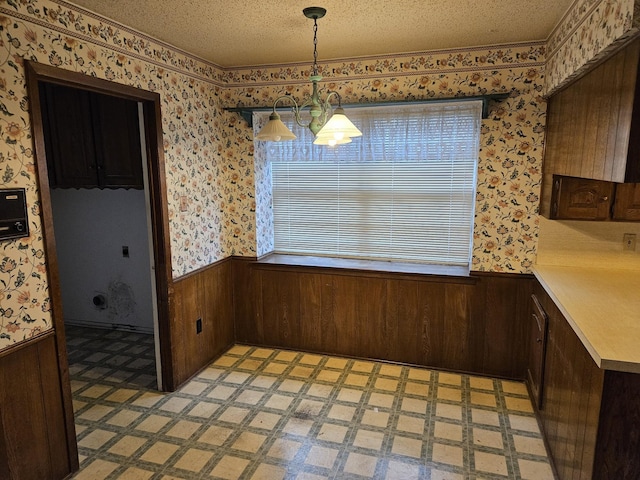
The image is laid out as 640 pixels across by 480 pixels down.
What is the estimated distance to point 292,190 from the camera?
3.98 meters

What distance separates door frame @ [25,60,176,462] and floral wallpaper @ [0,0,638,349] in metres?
0.04

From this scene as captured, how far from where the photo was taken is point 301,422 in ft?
9.14

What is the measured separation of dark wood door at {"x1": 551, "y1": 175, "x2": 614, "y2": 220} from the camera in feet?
8.89

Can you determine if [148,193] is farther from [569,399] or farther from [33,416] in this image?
[569,399]

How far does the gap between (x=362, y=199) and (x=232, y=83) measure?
151 cm

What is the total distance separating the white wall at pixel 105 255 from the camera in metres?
4.17

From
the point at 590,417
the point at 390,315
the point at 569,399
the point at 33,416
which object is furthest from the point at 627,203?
the point at 33,416

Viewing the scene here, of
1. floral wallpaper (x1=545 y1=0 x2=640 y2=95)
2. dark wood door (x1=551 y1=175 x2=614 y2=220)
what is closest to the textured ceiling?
floral wallpaper (x1=545 y1=0 x2=640 y2=95)

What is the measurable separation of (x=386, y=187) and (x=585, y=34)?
6.07 feet

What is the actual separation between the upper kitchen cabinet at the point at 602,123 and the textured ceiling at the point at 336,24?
518 mm

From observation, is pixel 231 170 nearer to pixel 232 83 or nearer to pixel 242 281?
pixel 232 83

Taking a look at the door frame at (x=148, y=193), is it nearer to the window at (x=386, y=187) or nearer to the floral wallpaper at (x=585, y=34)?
the window at (x=386, y=187)

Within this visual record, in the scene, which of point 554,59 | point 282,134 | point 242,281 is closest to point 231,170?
point 242,281

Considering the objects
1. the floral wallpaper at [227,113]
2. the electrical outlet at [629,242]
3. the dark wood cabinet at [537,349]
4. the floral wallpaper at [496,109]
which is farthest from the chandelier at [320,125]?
the electrical outlet at [629,242]
